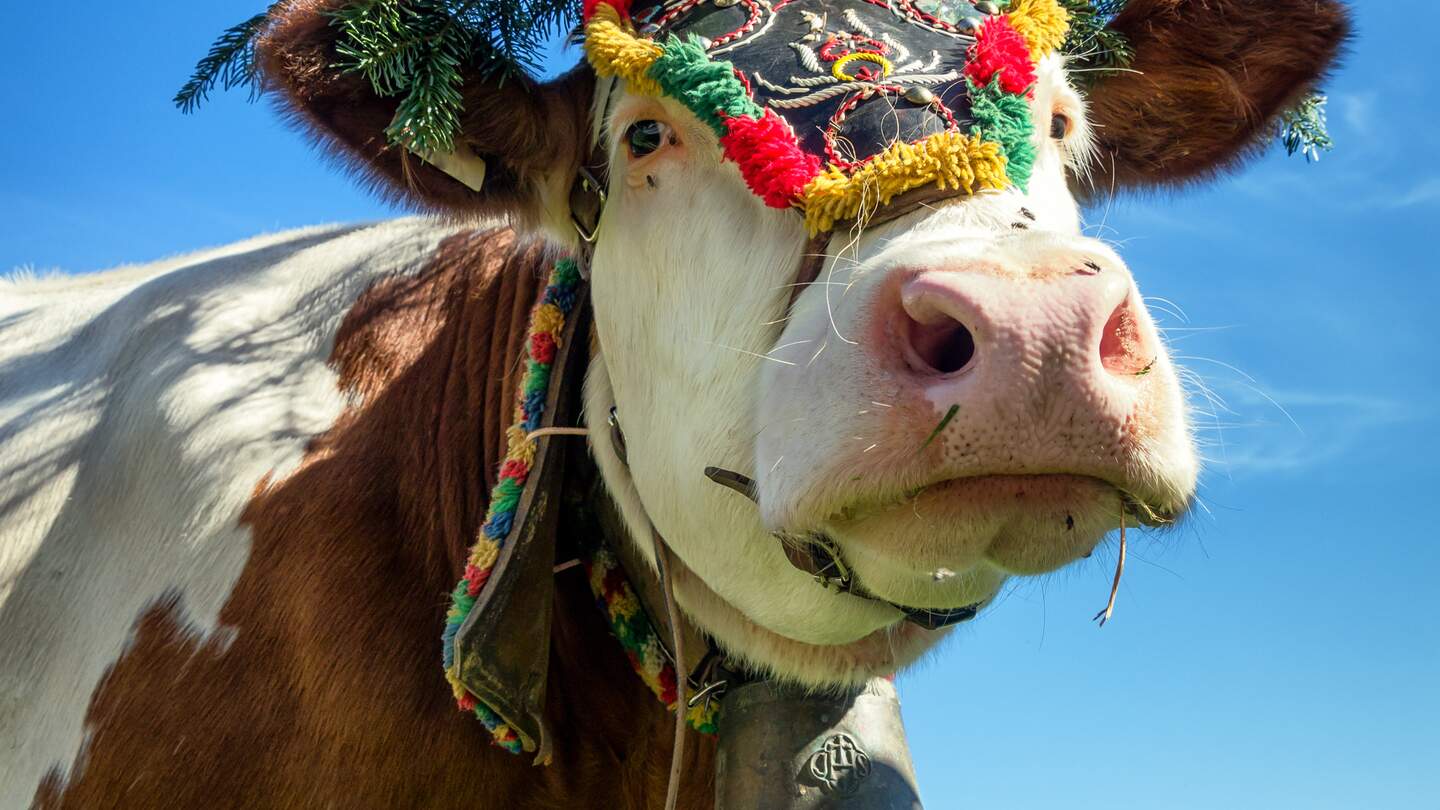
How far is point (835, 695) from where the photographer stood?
349cm

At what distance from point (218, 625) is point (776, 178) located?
1.90 metres

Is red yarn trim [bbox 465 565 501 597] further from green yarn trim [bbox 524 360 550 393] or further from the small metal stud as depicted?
the small metal stud

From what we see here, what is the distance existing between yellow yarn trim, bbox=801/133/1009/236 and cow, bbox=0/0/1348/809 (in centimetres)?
6

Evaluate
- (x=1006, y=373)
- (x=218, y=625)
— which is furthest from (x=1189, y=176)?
(x=218, y=625)

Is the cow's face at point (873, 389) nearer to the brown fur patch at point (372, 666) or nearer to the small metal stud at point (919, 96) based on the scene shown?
the small metal stud at point (919, 96)

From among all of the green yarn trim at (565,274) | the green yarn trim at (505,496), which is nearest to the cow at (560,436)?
the green yarn trim at (565,274)

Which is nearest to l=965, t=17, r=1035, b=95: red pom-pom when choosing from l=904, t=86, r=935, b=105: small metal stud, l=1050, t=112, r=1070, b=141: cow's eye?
l=904, t=86, r=935, b=105: small metal stud

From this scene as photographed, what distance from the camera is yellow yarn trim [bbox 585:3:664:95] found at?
3.19 m

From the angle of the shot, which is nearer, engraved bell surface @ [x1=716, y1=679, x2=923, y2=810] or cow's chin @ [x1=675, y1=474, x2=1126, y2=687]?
cow's chin @ [x1=675, y1=474, x2=1126, y2=687]

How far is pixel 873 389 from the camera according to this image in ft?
8.00

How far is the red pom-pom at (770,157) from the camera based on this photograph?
2873 millimetres

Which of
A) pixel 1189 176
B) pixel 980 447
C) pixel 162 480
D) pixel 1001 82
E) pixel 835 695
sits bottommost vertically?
pixel 835 695

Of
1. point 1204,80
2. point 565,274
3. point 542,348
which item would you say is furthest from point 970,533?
point 1204,80

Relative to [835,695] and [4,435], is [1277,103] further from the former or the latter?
[4,435]
